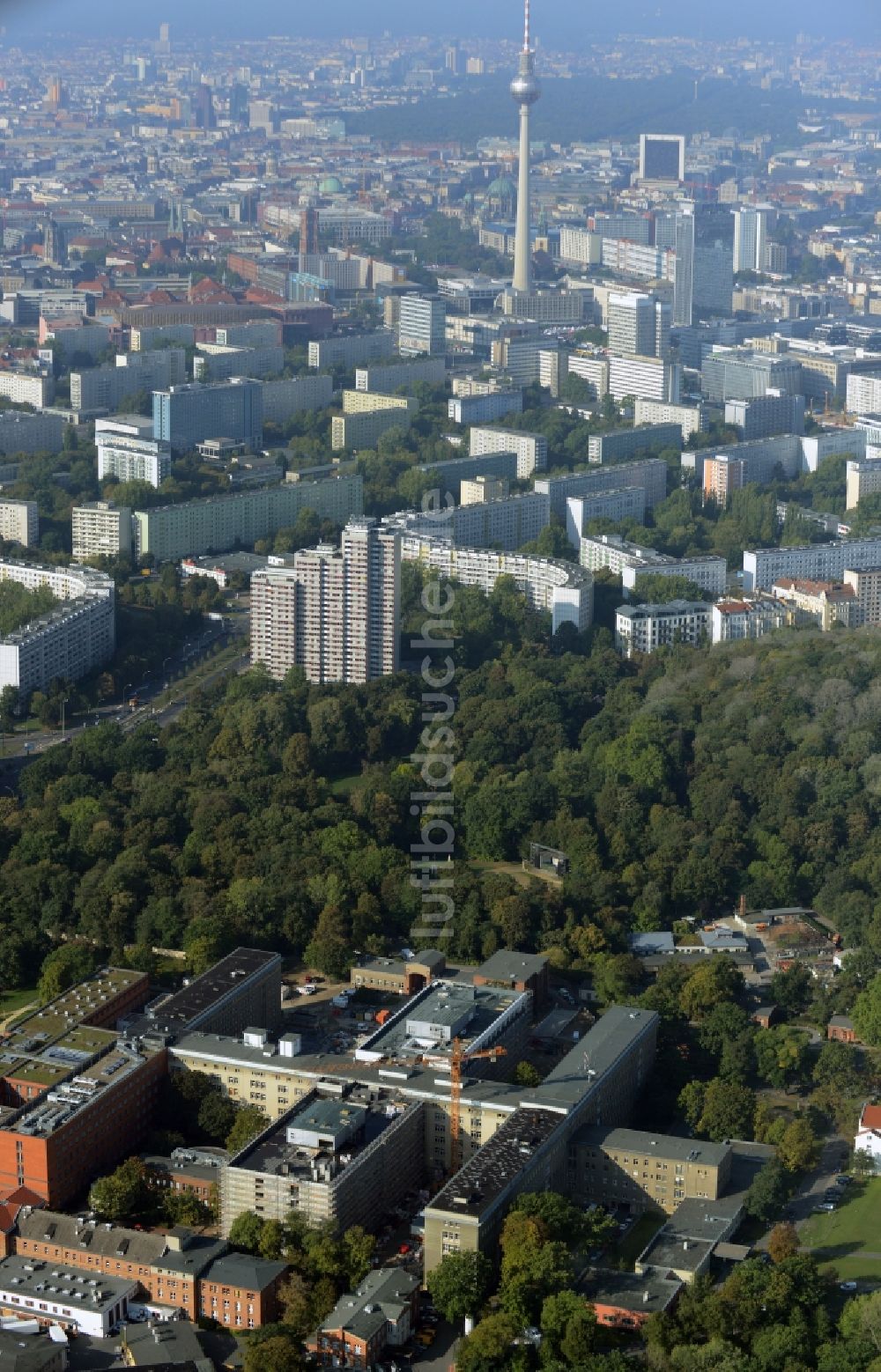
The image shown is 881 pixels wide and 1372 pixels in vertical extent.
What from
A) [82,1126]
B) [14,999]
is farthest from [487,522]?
[82,1126]

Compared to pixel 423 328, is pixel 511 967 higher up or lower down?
higher up

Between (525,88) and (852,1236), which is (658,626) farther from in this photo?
(525,88)

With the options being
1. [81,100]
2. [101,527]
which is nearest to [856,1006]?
[101,527]

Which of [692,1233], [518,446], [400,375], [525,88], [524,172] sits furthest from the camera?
[525,88]

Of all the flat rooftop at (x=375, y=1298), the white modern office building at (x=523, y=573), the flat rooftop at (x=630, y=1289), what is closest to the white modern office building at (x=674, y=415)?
the white modern office building at (x=523, y=573)

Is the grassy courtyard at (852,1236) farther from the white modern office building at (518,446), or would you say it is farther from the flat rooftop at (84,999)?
the white modern office building at (518,446)

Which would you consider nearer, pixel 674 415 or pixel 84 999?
pixel 84 999
